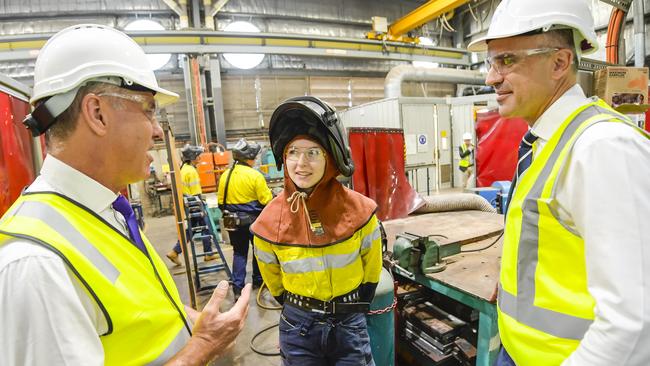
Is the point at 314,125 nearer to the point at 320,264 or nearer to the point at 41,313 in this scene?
the point at 320,264

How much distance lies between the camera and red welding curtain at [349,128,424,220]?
3902 mm

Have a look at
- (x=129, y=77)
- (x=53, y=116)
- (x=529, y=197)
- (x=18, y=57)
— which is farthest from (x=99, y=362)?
(x=18, y=57)

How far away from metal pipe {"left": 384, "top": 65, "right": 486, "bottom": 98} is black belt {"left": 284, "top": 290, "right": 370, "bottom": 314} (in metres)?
8.73

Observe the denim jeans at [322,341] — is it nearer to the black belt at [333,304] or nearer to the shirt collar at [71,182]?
the black belt at [333,304]

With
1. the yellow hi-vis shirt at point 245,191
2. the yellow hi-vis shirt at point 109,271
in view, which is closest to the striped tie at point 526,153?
the yellow hi-vis shirt at point 109,271

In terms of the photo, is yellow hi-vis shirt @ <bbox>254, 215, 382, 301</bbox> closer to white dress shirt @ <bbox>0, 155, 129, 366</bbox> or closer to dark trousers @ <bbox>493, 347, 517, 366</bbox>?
dark trousers @ <bbox>493, 347, 517, 366</bbox>

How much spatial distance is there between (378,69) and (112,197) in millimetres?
12036

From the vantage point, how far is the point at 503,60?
47.1 inches

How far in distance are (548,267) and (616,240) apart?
0.77 ft

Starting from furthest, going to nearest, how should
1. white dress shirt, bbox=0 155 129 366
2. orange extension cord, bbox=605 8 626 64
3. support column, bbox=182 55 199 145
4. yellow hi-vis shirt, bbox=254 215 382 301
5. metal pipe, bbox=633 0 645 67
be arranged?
1. support column, bbox=182 55 199 145
2. metal pipe, bbox=633 0 645 67
3. orange extension cord, bbox=605 8 626 64
4. yellow hi-vis shirt, bbox=254 215 382 301
5. white dress shirt, bbox=0 155 129 366

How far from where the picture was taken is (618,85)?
111 inches

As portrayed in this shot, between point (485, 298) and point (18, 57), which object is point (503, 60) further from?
point (18, 57)

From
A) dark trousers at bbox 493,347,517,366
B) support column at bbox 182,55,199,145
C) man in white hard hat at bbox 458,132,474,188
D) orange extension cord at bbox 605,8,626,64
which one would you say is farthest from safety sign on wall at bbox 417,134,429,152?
dark trousers at bbox 493,347,517,366

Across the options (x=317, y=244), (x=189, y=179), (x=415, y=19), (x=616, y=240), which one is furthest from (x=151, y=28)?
(x=616, y=240)
